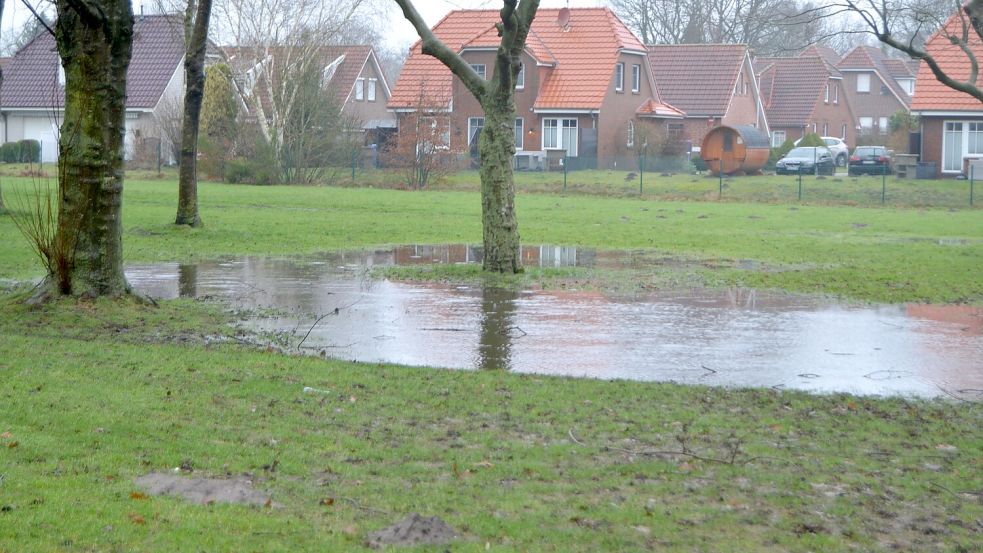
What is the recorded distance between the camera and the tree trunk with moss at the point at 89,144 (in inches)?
485

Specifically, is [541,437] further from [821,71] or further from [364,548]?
[821,71]

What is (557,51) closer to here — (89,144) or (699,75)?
(699,75)

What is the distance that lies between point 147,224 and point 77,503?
794 inches

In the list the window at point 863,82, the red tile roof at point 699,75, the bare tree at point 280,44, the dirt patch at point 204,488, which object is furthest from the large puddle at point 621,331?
the window at point 863,82

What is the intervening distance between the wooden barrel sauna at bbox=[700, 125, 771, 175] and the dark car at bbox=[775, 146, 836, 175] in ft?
6.12

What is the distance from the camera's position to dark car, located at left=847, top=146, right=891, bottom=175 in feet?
165

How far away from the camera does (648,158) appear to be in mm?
52312

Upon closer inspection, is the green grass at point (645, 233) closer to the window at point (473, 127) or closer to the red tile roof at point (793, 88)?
the window at point (473, 127)

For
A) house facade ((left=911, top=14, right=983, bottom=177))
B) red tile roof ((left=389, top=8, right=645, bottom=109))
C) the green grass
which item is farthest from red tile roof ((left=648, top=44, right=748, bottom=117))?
the green grass

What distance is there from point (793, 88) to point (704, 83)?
1464 cm

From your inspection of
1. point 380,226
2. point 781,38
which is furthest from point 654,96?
point 380,226

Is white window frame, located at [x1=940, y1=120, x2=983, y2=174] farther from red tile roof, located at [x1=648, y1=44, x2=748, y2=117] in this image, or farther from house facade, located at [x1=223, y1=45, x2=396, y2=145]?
house facade, located at [x1=223, y1=45, x2=396, y2=145]

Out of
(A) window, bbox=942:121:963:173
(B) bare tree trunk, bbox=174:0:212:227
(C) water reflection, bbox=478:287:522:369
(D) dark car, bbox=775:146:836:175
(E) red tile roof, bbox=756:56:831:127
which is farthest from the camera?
(E) red tile roof, bbox=756:56:831:127

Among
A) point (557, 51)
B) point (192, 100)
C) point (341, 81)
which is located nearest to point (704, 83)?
point (557, 51)
